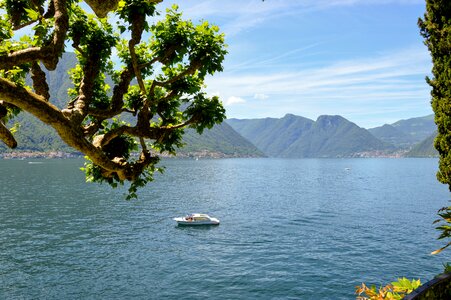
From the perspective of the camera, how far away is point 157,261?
48.0m

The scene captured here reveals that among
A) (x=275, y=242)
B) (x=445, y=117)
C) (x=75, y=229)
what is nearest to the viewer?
(x=445, y=117)

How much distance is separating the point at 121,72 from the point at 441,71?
12.8 metres

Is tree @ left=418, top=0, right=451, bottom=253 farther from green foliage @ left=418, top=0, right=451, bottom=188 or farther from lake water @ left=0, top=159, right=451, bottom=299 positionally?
lake water @ left=0, top=159, right=451, bottom=299

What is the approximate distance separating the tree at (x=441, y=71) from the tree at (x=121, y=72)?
30.4ft

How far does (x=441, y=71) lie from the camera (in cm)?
1438

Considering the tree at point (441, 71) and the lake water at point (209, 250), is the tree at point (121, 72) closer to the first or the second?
the tree at point (441, 71)

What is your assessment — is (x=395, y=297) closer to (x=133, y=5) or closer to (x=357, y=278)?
(x=133, y=5)

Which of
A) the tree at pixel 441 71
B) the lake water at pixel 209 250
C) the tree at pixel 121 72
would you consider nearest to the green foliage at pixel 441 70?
the tree at pixel 441 71

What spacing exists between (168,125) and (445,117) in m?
11.1

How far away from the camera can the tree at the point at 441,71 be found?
14000 millimetres

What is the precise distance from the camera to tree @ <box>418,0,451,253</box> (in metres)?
14.0

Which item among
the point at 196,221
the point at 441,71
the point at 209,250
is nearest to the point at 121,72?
the point at 441,71

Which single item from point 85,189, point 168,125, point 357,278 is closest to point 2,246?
point 357,278

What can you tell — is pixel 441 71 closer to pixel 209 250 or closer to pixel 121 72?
pixel 121 72
